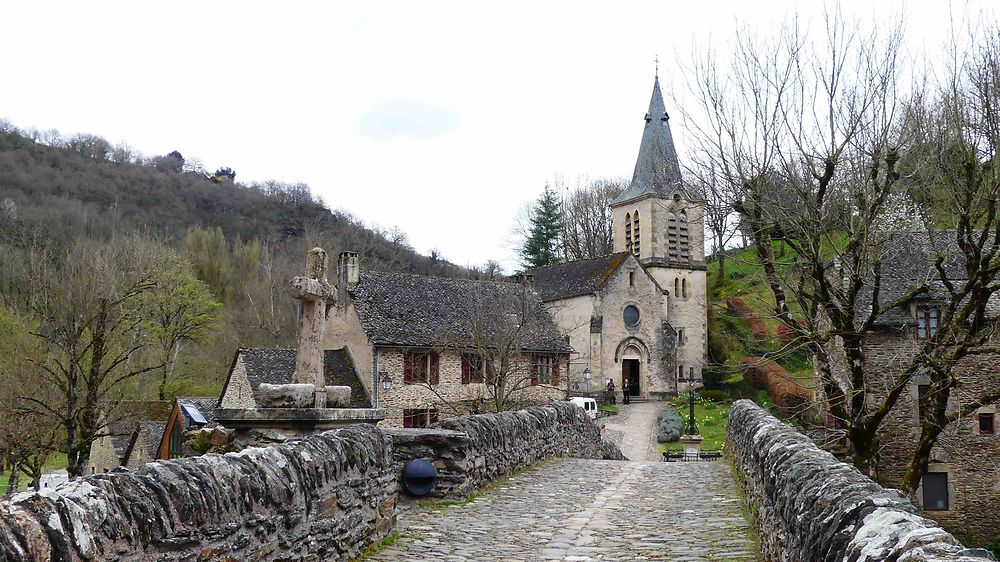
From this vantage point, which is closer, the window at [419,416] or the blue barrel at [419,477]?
the blue barrel at [419,477]

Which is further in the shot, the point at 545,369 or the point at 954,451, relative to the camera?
the point at 545,369

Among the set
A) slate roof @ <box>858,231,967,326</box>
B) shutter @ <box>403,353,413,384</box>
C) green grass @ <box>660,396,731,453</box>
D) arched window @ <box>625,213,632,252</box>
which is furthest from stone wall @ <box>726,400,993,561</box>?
arched window @ <box>625,213,632,252</box>

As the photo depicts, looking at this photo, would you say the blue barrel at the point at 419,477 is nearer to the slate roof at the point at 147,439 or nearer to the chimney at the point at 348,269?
the slate roof at the point at 147,439

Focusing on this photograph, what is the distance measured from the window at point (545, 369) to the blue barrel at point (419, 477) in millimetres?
30074

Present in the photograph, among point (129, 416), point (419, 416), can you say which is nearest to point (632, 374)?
point (419, 416)

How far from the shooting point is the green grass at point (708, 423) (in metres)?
34.6

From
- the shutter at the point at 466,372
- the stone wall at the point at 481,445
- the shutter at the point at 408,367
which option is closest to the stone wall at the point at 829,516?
the stone wall at the point at 481,445

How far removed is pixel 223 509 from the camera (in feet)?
16.3

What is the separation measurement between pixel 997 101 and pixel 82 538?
15675 mm

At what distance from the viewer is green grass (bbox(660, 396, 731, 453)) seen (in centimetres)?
3462

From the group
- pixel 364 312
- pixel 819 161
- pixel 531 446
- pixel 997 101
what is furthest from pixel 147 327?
pixel 997 101

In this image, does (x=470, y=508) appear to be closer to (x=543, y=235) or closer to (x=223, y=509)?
Result: (x=223, y=509)

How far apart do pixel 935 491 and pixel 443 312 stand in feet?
69.2

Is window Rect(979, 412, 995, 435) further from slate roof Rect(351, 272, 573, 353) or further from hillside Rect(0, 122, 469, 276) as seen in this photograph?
hillside Rect(0, 122, 469, 276)
